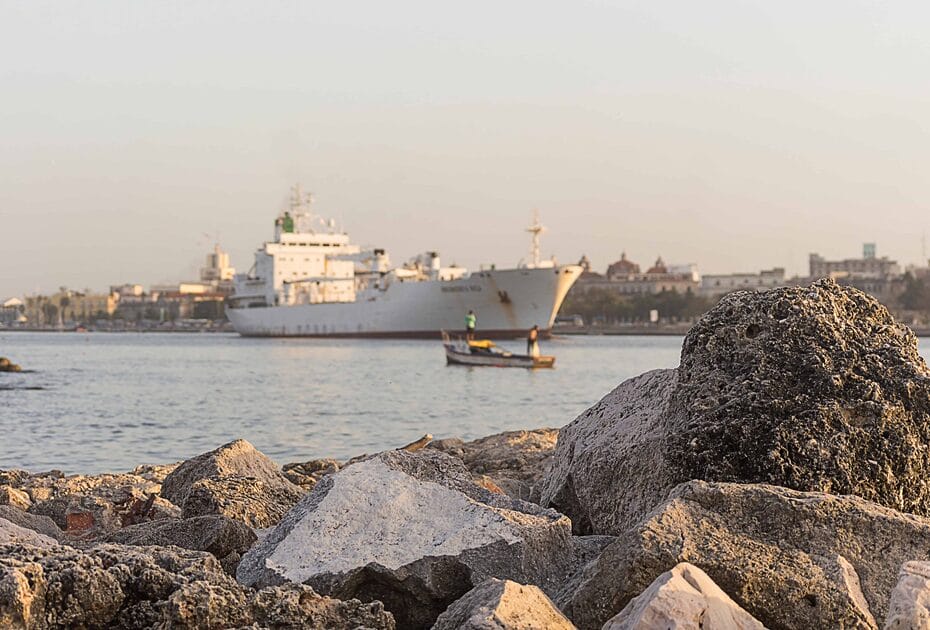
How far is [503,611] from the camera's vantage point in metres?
3.29

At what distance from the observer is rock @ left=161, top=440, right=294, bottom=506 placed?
21.0ft

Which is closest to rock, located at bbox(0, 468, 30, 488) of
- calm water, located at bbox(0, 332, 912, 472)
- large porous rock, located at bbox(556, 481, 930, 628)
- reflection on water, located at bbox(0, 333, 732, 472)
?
reflection on water, located at bbox(0, 333, 732, 472)

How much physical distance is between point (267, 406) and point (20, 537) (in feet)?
72.4

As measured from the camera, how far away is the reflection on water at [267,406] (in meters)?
17.5

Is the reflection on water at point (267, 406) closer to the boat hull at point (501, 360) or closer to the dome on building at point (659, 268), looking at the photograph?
the boat hull at point (501, 360)

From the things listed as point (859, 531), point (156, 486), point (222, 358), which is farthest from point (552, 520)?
point (222, 358)

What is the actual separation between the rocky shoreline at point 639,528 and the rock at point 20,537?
0.03m

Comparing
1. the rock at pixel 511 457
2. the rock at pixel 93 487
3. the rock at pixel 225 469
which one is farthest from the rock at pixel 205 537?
the rock at pixel 93 487

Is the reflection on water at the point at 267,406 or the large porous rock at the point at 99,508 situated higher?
the large porous rock at the point at 99,508

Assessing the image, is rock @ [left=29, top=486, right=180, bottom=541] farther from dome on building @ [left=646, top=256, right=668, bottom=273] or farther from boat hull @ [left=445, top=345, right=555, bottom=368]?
dome on building @ [left=646, top=256, right=668, bottom=273]

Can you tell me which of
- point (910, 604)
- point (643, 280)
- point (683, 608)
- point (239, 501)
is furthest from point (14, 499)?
point (643, 280)

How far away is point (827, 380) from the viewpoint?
14.8 ft

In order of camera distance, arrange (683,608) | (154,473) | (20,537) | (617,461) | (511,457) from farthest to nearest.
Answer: (154,473)
(511,457)
(617,461)
(20,537)
(683,608)

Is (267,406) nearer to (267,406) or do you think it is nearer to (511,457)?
(267,406)
